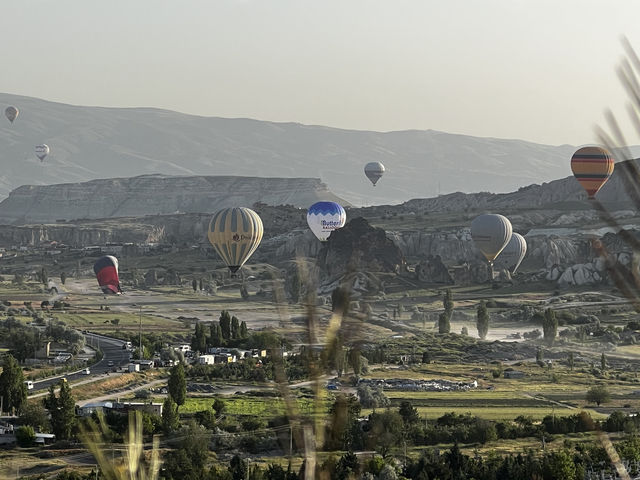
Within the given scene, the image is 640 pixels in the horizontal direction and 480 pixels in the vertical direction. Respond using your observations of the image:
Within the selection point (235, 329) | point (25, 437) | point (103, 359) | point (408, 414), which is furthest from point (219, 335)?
point (25, 437)

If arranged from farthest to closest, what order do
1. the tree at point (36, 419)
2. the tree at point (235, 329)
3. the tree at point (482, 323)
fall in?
A: the tree at point (482, 323), the tree at point (235, 329), the tree at point (36, 419)

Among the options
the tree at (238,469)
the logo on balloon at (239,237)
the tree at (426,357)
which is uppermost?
the logo on balloon at (239,237)

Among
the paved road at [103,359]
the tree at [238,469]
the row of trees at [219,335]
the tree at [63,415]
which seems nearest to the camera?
the tree at [238,469]

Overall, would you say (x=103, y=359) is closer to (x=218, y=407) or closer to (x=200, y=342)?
(x=200, y=342)

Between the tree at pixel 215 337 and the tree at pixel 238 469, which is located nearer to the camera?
the tree at pixel 238 469

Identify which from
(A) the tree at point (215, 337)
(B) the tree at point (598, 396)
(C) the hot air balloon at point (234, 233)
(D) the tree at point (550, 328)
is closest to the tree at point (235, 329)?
(A) the tree at point (215, 337)

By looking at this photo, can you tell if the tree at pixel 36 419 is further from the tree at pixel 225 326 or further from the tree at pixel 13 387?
the tree at pixel 225 326

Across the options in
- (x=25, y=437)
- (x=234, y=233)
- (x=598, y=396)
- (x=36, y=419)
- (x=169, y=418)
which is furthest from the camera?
(x=234, y=233)
